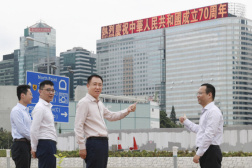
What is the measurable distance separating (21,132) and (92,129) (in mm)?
2460

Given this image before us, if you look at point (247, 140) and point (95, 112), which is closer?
point (95, 112)

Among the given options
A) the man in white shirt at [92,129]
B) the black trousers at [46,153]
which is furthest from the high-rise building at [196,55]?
the man in white shirt at [92,129]

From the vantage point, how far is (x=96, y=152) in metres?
6.36

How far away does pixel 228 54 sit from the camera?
6334 inches

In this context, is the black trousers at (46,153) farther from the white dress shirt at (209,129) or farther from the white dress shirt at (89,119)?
the white dress shirt at (209,129)

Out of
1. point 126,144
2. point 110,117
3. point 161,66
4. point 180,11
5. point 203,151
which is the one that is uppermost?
point 180,11

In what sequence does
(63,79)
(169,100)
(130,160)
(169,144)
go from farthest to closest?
1. (169,100)
2. (169,144)
3. (130,160)
4. (63,79)

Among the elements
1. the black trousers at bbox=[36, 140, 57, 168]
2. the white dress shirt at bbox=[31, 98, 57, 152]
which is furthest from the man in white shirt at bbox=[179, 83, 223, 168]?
the white dress shirt at bbox=[31, 98, 57, 152]

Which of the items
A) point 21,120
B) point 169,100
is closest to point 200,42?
point 169,100

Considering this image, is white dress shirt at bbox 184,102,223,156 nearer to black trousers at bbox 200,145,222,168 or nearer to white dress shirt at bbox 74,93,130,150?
black trousers at bbox 200,145,222,168

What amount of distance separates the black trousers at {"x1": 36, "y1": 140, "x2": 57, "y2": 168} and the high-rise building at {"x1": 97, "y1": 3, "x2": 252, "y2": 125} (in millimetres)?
149479

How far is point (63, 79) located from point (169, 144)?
1461cm

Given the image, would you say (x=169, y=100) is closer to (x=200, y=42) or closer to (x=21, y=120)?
(x=200, y=42)

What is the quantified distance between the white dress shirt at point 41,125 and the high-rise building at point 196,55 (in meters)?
149
